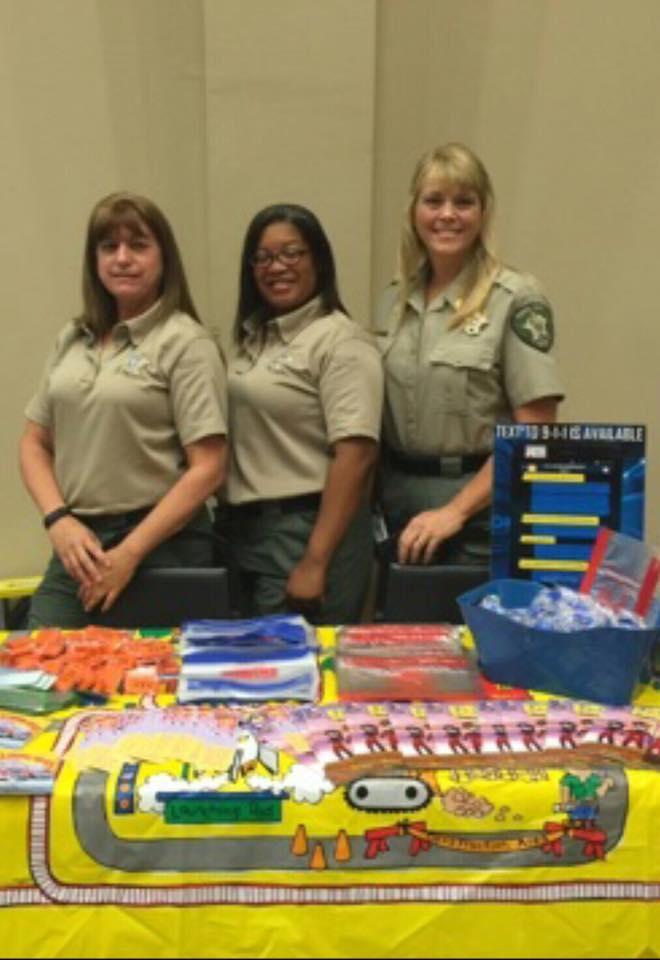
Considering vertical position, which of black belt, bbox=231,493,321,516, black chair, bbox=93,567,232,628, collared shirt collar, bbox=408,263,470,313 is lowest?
black chair, bbox=93,567,232,628

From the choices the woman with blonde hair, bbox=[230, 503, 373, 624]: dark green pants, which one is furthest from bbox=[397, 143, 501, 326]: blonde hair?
bbox=[230, 503, 373, 624]: dark green pants

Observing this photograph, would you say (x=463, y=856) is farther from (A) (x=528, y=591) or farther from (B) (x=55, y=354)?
(B) (x=55, y=354)

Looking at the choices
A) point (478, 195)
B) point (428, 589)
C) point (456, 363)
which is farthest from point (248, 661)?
point (478, 195)

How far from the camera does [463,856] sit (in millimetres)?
958

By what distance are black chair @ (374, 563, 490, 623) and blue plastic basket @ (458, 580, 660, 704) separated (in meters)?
0.39

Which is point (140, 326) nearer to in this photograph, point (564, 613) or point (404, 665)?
point (404, 665)

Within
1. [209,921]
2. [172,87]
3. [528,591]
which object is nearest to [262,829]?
[209,921]

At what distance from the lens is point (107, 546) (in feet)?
5.59

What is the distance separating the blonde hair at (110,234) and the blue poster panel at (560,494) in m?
0.70

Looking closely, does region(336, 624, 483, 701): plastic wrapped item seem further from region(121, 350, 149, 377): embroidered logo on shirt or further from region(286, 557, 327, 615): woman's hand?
region(121, 350, 149, 377): embroidered logo on shirt

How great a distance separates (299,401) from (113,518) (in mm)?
397

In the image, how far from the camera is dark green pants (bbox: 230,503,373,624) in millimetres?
1748

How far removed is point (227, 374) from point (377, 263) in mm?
791

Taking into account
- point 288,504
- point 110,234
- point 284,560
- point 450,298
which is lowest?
point 284,560
